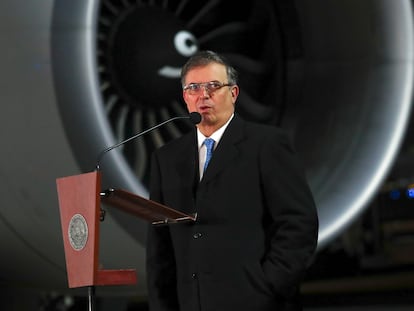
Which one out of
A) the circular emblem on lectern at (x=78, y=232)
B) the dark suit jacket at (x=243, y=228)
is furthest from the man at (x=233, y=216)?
the circular emblem on lectern at (x=78, y=232)

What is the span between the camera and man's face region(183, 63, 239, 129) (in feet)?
3.85

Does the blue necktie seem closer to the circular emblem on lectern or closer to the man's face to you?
the man's face

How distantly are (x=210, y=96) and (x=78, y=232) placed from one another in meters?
0.23

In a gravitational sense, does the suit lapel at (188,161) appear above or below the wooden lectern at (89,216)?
above

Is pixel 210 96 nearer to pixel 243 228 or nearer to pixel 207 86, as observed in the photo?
pixel 207 86

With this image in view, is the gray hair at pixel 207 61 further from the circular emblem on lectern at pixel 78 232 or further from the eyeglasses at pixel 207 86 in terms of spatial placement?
the circular emblem on lectern at pixel 78 232

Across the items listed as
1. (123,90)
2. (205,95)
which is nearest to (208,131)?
(205,95)

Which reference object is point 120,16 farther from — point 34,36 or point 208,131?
point 208,131

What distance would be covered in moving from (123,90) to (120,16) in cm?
19

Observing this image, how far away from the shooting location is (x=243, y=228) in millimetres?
1159

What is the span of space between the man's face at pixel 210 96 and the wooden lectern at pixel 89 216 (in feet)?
0.44

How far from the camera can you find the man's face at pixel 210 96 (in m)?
1.17

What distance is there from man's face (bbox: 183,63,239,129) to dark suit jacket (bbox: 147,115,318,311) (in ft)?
0.10

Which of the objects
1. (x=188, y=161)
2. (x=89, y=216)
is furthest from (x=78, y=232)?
(x=188, y=161)
